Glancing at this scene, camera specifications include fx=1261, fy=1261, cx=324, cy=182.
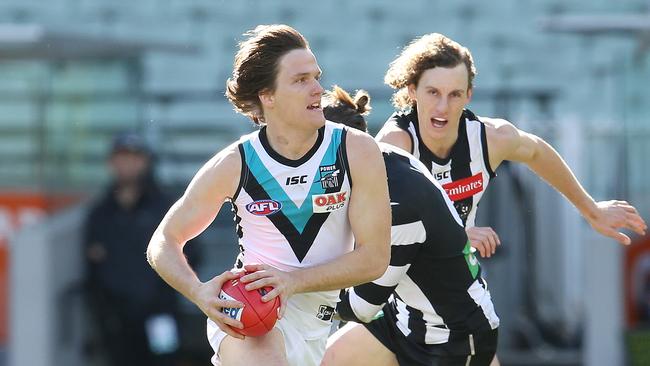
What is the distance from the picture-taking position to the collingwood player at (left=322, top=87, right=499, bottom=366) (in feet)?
15.4

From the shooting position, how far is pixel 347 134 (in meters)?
4.41

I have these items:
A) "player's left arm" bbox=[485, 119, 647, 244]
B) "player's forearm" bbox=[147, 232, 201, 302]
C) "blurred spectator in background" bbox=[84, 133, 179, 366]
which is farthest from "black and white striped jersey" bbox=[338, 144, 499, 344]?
"blurred spectator in background" bbox=[84, 133, 179, 366]

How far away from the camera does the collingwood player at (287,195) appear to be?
14.0ft

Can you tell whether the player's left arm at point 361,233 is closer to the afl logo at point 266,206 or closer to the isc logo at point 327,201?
the isc logo at point 327,201

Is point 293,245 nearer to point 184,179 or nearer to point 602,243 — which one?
point 602,243

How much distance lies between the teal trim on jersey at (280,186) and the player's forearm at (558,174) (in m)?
1.12

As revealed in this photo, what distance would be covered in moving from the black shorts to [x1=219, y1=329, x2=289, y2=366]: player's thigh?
823 mm

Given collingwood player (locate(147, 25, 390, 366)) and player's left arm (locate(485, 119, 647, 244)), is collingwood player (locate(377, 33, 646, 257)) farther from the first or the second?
collingwood player (locate(147, 25, 390, 366))

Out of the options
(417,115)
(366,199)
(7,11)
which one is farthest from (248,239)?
(7,11)

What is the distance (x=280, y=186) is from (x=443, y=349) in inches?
43.4

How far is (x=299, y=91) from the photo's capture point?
4281 millimetres

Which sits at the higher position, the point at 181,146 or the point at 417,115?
the point at 417,115

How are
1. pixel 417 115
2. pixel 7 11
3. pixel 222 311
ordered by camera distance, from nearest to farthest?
pixel 222 311 < pixel 417 115 < pixel 7 11

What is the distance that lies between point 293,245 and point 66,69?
5.66m
